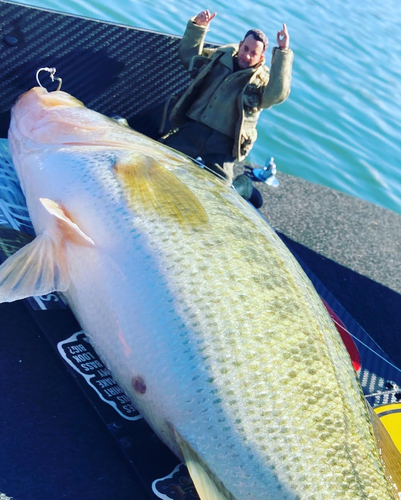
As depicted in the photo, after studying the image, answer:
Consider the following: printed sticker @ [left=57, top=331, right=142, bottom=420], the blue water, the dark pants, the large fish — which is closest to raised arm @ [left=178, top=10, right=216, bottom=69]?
the dark pants

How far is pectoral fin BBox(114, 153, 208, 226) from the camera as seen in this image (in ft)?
7.47

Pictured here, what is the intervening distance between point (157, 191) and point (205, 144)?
193cm

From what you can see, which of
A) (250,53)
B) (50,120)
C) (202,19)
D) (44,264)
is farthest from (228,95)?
(44,264)

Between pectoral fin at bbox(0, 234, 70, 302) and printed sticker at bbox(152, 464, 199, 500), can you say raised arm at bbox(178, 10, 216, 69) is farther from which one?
printed sticker at bbox(152, 464, 199, 500)

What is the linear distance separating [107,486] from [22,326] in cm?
77

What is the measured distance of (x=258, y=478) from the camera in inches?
66.7

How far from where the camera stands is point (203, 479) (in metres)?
1.75

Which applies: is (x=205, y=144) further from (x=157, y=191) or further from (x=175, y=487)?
(x=175, y=487)

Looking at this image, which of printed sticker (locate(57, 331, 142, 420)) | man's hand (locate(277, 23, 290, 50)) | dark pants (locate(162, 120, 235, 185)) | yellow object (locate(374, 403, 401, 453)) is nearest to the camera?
printed sticker (locate(57, 331, 142, 420))

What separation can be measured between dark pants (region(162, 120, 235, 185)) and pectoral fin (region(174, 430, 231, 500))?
269 centimetres

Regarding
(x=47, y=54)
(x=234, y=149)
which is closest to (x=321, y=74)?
(x=234, y=149)

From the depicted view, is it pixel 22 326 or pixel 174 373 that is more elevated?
pixel 174 373

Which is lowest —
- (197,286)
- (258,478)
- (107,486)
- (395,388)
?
(107,486)

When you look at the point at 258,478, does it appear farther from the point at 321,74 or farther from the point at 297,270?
the point at 321,74
